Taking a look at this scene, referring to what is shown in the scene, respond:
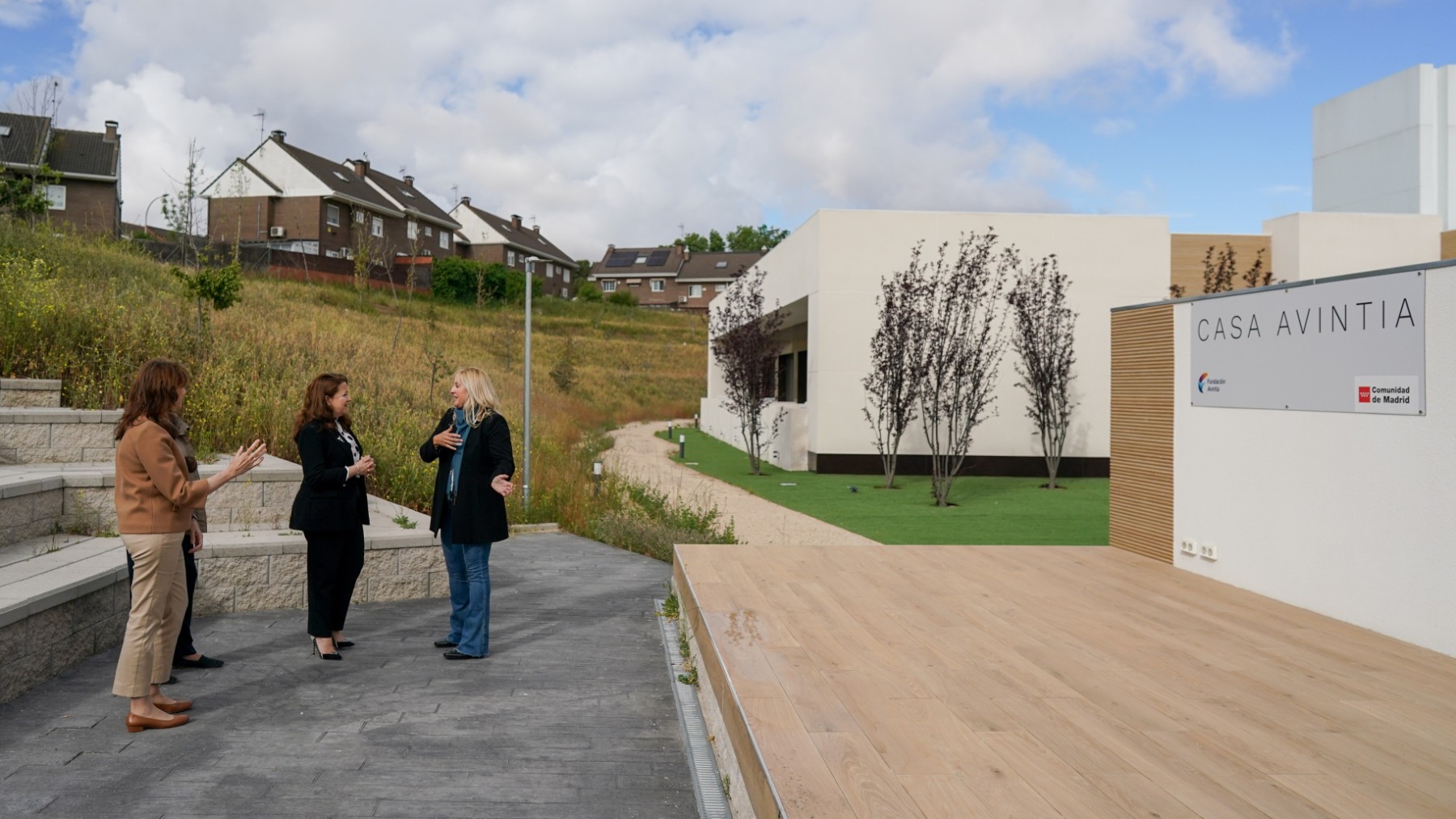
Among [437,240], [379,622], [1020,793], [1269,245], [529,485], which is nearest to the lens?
[1020,793]

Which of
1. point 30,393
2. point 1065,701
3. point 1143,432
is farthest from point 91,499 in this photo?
point 1143,432

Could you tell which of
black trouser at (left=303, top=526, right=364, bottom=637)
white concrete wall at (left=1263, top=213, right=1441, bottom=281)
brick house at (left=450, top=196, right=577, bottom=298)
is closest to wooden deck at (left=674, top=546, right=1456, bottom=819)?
black trouser at (left=303, top=526, right=364, bottom=637)

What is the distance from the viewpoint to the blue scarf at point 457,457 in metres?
5.65

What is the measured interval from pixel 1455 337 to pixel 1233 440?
1.70 meters

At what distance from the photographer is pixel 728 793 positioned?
3625 mm

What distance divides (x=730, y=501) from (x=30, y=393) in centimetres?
874

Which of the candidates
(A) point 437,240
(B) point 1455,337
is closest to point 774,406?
(B) point 1455,337

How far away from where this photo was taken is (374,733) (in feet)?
14.1

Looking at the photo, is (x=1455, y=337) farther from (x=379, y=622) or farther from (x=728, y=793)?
(x=379, y=622)

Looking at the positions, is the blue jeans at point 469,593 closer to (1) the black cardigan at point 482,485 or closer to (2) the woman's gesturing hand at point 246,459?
(1) the black cardigan at point 482,485

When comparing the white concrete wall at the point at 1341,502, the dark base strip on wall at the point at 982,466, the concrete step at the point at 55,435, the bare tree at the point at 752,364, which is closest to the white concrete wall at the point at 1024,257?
the dark base strip on wall at the point at 982,466

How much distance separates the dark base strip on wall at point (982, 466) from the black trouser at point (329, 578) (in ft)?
45.9

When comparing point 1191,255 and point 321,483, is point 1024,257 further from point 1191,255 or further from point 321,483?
point 321,483

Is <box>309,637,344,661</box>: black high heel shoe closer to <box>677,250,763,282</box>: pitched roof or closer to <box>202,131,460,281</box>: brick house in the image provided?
<box>202,131,460,281</box>: brick house
